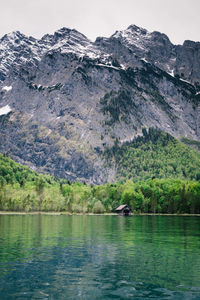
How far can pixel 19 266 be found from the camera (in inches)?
1436

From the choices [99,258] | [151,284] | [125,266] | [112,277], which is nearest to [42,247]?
[99,258]

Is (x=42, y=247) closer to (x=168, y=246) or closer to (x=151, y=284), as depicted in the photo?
(x=168, y=246)

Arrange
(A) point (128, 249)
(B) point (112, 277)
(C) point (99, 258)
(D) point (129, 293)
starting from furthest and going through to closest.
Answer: (A) point (128, 249) → (C) point (99, 258) → (B) point (112, 277) → (D) point (129, 293)

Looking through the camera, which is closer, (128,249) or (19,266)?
(19,266)

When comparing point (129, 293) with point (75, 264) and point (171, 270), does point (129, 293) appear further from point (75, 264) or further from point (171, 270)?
point (75, 264)

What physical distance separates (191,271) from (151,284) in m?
6.59

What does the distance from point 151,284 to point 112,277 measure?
404 centimetres

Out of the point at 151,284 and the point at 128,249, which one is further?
the point at 128,249

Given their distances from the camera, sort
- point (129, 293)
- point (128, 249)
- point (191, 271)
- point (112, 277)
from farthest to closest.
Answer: point (128, 249), point (191, 271), point (112, 277), point (129, 293)

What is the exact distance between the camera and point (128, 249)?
49.5 metres

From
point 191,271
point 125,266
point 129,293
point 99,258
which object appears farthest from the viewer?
point 99,258

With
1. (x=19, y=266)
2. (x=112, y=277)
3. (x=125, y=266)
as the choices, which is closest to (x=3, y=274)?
(x=19, y=266)

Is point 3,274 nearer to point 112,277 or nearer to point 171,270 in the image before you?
point 112,277

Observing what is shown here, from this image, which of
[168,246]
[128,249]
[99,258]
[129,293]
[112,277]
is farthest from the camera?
[168,246]
